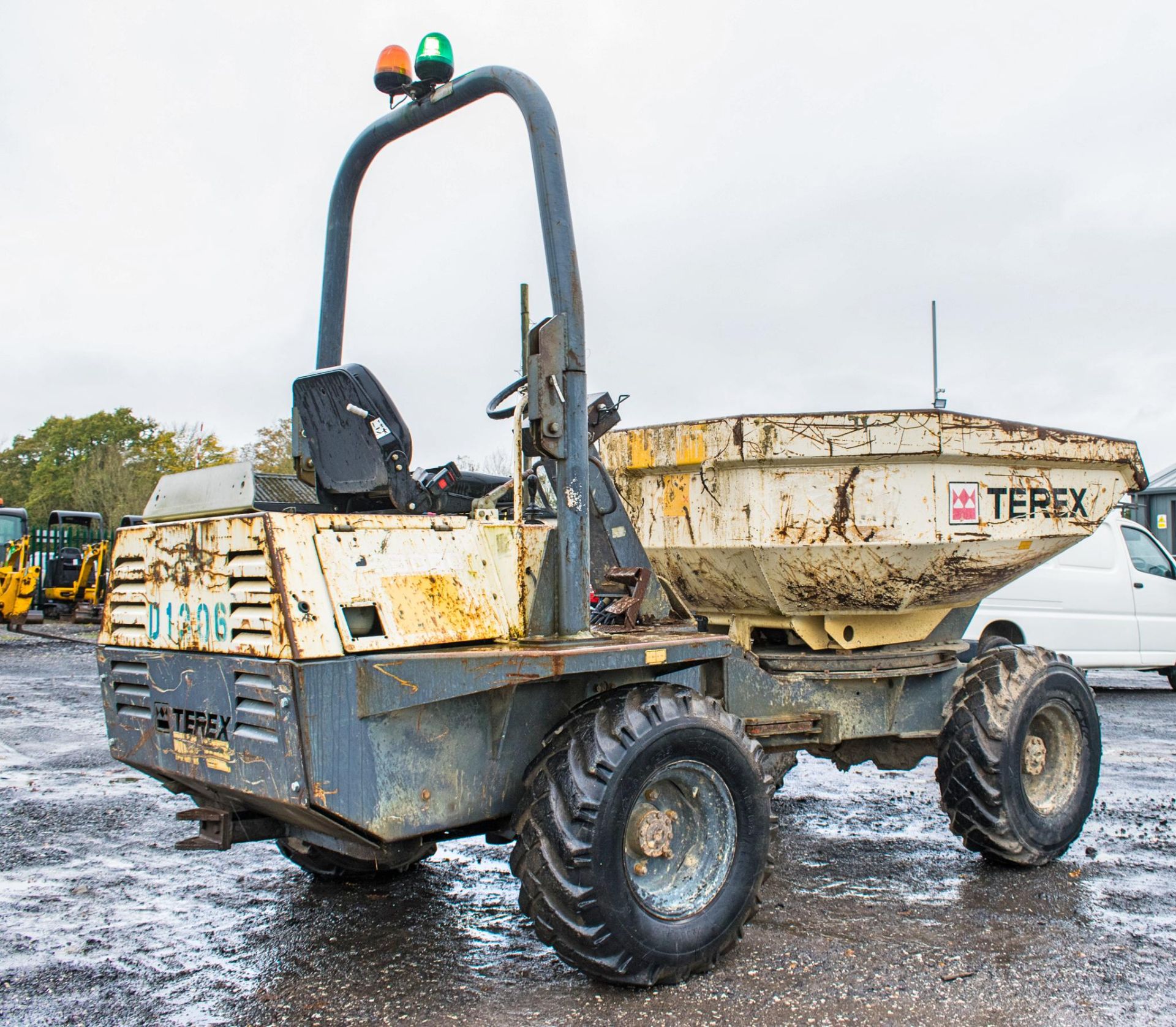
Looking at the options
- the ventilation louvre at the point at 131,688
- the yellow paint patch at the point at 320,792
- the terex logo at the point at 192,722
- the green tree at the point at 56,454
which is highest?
the green tree at the point at 56,454

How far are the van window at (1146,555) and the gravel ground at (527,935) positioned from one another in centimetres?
531

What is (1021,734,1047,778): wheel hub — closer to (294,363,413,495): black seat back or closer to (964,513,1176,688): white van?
(294,363,413,495): black seat back

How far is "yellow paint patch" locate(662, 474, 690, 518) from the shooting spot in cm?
508

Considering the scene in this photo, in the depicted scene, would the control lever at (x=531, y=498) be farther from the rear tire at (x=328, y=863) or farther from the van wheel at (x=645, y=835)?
the rear tire at (x=328, y=863)

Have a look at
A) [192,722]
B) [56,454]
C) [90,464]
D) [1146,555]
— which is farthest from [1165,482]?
[56,454]

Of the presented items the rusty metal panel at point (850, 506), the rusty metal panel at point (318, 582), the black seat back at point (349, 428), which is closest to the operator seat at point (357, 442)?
the black seat back at point (349, 428)

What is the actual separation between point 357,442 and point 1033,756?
11.7 ft

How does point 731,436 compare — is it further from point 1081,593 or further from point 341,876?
point 1081,593

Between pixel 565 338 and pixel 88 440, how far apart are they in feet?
163

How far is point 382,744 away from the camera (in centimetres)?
341

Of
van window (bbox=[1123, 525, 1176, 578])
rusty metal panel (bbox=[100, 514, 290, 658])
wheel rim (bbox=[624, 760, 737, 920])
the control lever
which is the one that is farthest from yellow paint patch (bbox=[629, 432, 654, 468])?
van window (bbox=[1123, 525, 1176, 578])

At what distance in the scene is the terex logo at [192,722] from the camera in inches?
140

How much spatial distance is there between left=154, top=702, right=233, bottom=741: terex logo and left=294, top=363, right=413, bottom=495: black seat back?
86 centimetres

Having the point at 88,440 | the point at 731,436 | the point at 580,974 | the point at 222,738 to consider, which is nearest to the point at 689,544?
the point at 731,436
